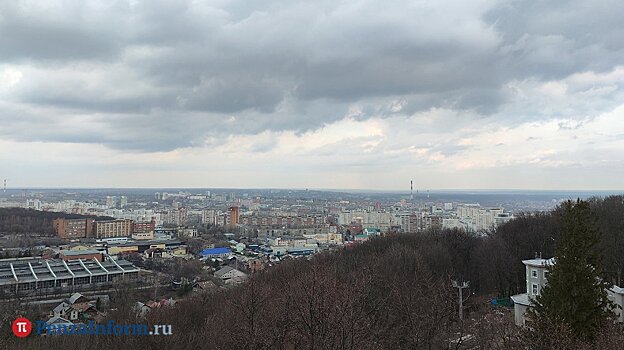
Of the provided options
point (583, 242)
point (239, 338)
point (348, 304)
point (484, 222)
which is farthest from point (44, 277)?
point (484, 222)

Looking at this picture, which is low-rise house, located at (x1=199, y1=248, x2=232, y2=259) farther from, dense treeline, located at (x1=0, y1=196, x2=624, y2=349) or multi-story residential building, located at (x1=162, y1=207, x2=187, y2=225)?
multi-story residential building, located at (x1=162, y1=207, x2=187, y2=225)

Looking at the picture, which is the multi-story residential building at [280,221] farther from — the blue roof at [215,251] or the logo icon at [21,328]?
the logo icon at [21,328]

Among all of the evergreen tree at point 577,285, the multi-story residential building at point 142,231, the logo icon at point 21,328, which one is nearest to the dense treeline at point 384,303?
the evergreen tree at point 577,285

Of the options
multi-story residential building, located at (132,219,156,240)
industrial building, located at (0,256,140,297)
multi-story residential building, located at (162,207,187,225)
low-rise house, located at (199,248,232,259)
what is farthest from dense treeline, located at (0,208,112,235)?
low-rise house, located at (199,248,232,259)

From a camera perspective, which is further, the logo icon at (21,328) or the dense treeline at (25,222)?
the dense treeline at (25,222)

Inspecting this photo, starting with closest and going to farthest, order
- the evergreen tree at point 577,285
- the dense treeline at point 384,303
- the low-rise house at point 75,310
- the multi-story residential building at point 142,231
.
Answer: the dense treeline at point 384,303
the evergreen tree at point 577,285
the low-rise house at point 75,310
the multi-story residential building at point 142,231

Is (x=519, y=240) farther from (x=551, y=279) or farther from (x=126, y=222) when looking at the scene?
(x=126, y=222)
